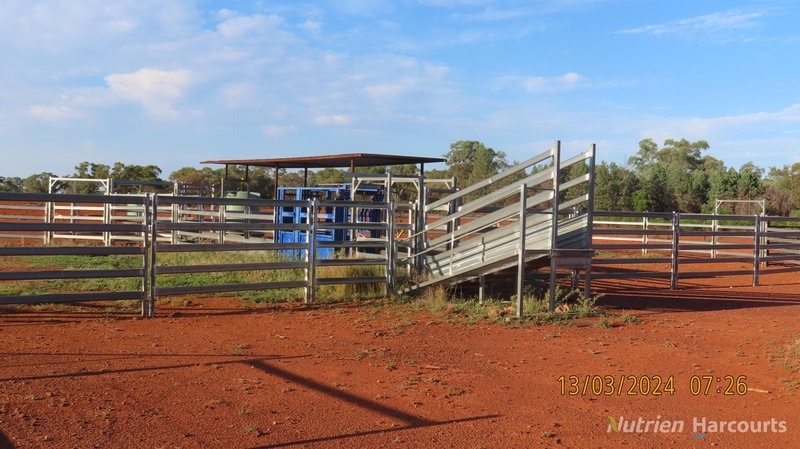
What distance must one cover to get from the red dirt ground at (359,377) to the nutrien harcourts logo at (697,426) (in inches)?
2.9

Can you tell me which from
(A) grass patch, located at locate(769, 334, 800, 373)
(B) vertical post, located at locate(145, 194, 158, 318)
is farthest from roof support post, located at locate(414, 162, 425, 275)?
(A) grass patch, located at locate(769, 334, 800, 373)

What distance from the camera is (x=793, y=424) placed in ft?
18.3

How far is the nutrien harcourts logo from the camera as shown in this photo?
5.45 metres

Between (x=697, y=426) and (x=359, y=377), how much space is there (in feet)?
10.0

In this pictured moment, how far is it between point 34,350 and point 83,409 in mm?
2332

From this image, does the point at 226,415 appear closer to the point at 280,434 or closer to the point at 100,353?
the point at 280,434

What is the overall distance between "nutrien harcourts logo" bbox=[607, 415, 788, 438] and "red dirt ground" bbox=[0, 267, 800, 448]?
0.07 m

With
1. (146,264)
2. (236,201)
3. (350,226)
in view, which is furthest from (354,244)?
(146,264)

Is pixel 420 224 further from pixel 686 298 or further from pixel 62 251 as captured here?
pixel 62 251

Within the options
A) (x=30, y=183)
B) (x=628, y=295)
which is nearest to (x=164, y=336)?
(x=628, y=295)

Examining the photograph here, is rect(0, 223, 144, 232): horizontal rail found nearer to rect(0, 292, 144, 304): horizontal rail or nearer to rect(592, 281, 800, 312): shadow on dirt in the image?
rect(0, 292, 144, 304): horizontal rail

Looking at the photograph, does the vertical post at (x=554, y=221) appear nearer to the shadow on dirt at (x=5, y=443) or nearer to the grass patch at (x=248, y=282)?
the grass patch at (x=248, y=282)

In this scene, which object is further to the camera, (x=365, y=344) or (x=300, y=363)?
(x=365, y=344)

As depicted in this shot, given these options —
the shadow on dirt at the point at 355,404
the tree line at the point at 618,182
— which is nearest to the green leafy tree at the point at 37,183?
the tree line at the point at 618,182
